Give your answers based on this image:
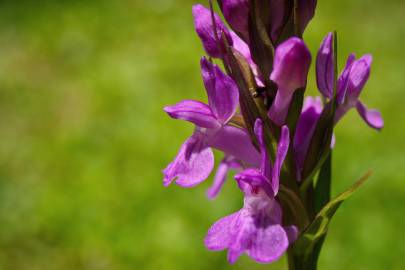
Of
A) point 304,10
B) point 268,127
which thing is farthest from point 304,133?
point 304,10

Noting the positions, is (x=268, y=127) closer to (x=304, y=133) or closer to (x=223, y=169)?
(x=304, y=133)

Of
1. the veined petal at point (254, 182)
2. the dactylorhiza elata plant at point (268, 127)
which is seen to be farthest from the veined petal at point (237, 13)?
the veined petal at point (254, 182)

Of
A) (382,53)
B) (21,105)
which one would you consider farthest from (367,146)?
(21,105)

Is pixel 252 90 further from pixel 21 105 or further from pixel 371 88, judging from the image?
pixel 21 105

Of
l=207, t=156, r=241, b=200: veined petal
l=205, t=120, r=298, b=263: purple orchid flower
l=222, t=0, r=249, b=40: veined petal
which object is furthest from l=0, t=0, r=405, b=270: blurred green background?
l=222, t=0, r=249, b=40: veined petal

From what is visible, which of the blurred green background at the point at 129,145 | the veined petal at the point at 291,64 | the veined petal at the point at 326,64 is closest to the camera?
the veined petal at the point at 291,64

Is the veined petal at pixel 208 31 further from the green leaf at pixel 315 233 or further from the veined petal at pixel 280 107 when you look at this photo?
the green leaf at pixel 315 233

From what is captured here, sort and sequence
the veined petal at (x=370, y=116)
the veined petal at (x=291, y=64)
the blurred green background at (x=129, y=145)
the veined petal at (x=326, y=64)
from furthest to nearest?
the blurred green background at (x=129, y=145), the veined petal at (x=370, y=116), the veined petal at (x=326, y=64), the veined petal at (x=291, y=64)
